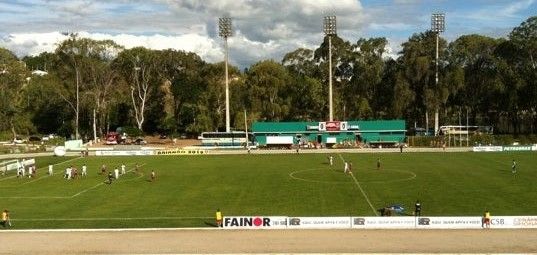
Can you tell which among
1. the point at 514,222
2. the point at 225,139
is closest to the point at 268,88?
the point at 225,139

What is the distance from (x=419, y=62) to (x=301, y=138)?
28334 mm

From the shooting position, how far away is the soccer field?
41.0 m

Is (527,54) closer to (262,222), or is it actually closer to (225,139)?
(225,139)

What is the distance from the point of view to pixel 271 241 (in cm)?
3278

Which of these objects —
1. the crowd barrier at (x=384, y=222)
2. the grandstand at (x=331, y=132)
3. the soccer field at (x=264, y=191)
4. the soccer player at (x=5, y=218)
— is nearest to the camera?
the crowd barrier at (x=384, y=222)

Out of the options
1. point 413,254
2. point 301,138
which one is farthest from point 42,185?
point 301,138

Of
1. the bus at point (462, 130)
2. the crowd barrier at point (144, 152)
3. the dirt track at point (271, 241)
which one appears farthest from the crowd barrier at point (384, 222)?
the bus at point (462, 130)

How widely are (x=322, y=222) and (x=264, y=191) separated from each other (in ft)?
51.7

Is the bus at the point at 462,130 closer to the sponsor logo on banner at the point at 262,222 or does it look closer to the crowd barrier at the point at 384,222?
the crowd barrier at the point at 384,222

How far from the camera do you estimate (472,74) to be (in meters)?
120

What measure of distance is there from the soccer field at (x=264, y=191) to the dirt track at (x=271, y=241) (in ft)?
10.5

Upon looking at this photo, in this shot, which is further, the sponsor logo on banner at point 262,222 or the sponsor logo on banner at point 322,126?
the sponsor logo on banner at point 322,126

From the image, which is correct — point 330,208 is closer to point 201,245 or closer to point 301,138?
point 201,245

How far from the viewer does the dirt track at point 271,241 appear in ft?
102
